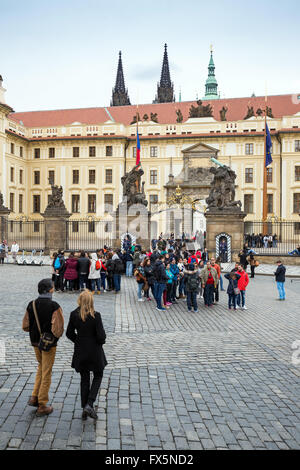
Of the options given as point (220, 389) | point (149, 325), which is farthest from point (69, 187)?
point (220, 389)

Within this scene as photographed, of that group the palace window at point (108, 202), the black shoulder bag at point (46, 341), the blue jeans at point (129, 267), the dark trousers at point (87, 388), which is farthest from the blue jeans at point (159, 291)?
the palace window at point (108, 202)

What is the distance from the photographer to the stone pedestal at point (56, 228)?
83.6 ft

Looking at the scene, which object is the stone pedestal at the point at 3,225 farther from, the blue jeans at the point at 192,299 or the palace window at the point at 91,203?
the palace window at the point at 91,203

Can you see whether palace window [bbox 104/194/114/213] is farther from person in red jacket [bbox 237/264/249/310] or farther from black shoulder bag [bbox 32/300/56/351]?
black shoulder bag [bbox 32/300/56/351]

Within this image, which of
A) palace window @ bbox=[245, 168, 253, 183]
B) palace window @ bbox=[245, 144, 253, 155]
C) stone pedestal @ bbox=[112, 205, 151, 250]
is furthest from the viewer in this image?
palace window @ bbox=[245, 168, 253, 183]

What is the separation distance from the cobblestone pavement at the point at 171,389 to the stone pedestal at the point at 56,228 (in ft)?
52.5

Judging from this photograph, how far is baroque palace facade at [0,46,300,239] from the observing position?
44875mm

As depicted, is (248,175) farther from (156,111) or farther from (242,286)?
(242,286)

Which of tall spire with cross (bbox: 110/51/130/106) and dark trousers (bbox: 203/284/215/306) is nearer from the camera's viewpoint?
dark trousers (bbox: 203/284/215/306)

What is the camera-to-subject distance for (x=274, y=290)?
1514cm

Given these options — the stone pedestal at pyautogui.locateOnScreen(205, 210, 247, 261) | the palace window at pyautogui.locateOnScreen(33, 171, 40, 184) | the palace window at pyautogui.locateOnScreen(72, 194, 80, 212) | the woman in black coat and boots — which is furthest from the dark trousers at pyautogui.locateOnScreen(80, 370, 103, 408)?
the palace window at pyautogui.locateOnScreen(33, 171, 40, 184)

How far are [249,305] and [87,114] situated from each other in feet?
147

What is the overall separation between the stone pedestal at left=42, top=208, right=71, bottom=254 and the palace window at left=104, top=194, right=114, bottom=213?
73.2ft
